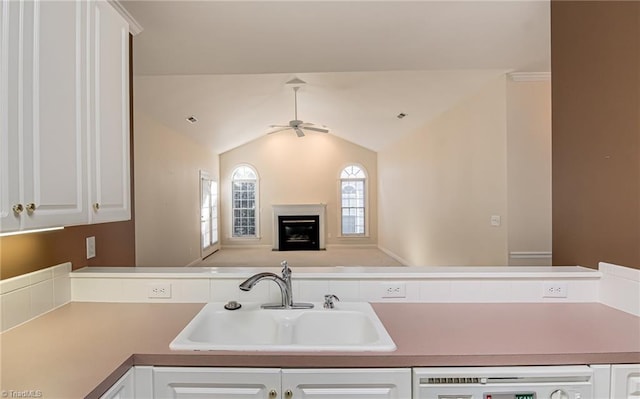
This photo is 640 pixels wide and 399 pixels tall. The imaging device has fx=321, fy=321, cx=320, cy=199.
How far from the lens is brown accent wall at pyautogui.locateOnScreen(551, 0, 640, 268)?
1377 mm

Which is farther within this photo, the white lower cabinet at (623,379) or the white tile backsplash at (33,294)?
the white tile backsplash at (33,294)

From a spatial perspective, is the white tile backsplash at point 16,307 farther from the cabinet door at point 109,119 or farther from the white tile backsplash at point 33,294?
the cabinet door at point 109,119

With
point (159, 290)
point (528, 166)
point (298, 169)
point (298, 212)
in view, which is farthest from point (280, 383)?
point (298, 169)

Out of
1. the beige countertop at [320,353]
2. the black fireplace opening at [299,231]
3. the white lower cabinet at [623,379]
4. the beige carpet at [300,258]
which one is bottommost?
the beige carpet at [300,258]

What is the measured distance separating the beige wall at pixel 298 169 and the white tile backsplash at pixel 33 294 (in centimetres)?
751

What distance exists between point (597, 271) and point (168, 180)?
546 centimetres

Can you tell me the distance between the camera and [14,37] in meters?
0.95

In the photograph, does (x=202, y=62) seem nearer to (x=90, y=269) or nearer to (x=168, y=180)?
(x=90, y=269)

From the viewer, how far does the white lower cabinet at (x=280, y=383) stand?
1042mm

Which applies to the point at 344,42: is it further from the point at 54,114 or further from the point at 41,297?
the point at 41,297

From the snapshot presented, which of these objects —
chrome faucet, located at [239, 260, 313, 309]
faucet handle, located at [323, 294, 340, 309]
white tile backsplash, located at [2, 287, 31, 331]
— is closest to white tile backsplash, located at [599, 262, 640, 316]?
faucet handle, located at [323, 294, 340, 309]

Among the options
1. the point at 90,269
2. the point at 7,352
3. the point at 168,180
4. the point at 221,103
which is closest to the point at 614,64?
the point at 7,352

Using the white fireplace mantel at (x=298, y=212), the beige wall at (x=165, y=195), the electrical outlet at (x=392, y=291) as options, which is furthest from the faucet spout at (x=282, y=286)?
the white fireplace mantel at (x=298, y=212)

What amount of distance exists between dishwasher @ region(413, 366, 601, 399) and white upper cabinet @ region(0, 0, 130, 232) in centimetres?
134
